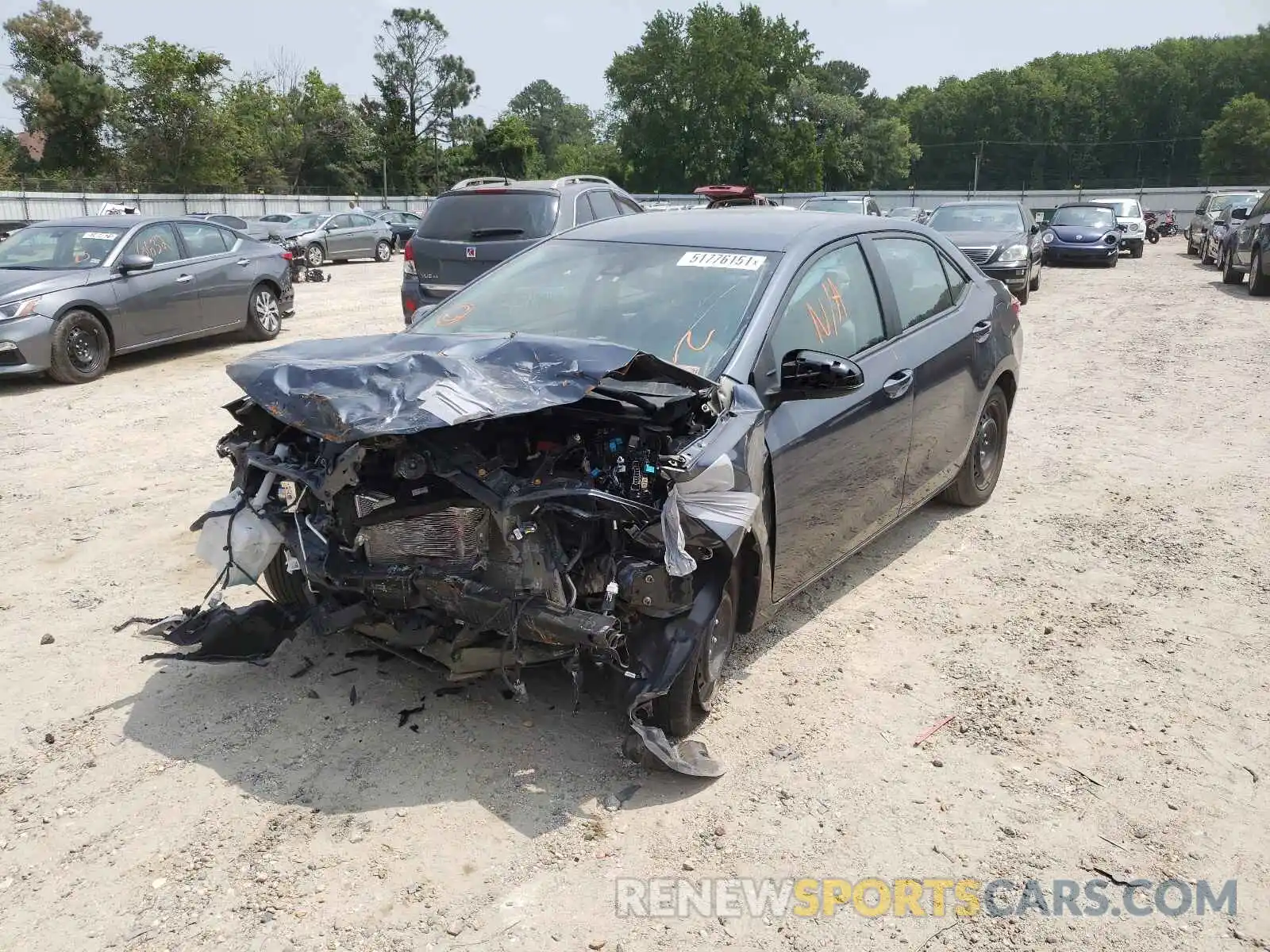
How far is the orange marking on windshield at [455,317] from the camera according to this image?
461 centimetres

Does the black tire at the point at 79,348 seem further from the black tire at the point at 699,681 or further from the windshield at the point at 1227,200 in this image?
the windshield at the point at 1227,200

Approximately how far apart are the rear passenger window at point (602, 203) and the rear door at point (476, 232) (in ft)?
2.20

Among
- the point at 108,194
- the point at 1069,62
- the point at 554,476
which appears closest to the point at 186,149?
the point at 108,194

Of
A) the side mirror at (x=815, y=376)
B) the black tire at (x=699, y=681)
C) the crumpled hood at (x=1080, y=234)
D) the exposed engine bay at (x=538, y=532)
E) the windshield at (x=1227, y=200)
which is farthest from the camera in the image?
the windshield at (x=1227, y=200)

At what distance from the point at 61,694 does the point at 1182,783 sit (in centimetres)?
420

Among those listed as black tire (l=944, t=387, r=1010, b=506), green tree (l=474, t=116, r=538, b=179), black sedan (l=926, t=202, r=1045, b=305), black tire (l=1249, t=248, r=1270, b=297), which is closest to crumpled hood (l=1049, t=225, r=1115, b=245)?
black sedan (l=926, t=202, r=1045, b=305)

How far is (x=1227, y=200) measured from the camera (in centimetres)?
2788

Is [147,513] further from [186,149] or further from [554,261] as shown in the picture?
[186,149]

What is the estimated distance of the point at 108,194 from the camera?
1548 inches

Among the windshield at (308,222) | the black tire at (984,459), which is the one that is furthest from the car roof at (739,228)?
the windshield at (308,222)

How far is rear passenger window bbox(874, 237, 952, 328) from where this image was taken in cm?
502

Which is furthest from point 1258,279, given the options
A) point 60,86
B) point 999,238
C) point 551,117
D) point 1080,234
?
point 551,117

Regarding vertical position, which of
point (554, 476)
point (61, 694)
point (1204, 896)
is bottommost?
point (1204, 896)

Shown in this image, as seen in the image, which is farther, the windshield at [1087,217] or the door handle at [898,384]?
the windshield at [1087,217]
